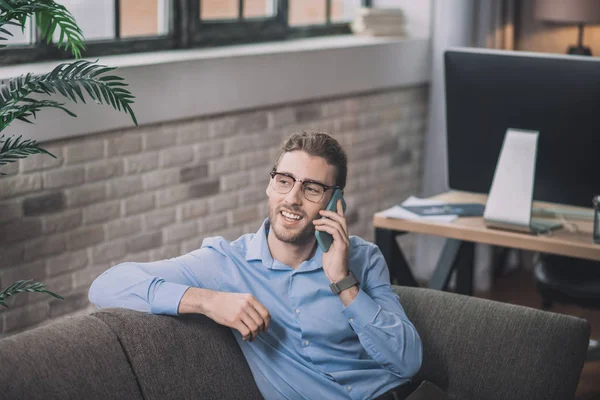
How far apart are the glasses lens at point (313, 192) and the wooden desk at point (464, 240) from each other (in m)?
0.97

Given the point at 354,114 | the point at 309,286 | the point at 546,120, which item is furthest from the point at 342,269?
the point at 354,114

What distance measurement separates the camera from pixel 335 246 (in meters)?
2.31

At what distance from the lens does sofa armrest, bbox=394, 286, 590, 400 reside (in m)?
2.41

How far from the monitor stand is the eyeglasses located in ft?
3.19

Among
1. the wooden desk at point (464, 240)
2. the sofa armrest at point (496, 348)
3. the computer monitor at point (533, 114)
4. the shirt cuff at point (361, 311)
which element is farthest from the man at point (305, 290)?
the computer monitor at point (533, 114)

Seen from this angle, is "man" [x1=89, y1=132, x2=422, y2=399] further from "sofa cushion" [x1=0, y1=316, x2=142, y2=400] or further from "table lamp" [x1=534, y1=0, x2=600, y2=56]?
"table lamp" [x1=534, y1=0, x2=600, y2=56]

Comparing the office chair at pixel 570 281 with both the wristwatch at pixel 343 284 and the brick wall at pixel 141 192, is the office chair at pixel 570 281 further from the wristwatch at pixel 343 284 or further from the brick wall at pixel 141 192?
the wristwatch at pixel 343 284

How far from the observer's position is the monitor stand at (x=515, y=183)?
10.2ft

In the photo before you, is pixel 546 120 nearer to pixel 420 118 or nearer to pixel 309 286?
pixel 309 286

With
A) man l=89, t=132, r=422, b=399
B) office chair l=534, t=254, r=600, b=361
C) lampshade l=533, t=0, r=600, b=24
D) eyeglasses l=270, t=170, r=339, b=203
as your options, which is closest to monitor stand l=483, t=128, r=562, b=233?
office chair l=534, t=254, r=600, b=361

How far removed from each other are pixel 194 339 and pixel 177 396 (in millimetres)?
145

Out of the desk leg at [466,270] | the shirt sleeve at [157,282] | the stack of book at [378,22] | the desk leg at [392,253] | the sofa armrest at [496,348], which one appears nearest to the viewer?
the shirt sleeve at [157,282]

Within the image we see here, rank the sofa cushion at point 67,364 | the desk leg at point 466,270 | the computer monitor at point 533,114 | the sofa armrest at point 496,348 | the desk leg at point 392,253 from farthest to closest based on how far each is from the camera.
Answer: the desk leg at point 466,270 → the desk leg at point 392,253 → the computer monitor at point 533,114 → the sofa armrest at point 496,348 → the sofa cushion at point 67,364

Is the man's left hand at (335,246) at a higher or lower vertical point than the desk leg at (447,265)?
higher
